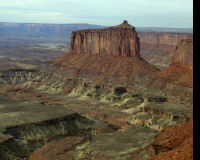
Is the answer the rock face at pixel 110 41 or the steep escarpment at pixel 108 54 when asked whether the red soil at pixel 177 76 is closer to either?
the steep escarpment at pixel 108 54

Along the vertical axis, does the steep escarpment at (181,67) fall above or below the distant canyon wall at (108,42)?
below

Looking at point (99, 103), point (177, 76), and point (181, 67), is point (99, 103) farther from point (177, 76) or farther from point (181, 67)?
point (181, 67)

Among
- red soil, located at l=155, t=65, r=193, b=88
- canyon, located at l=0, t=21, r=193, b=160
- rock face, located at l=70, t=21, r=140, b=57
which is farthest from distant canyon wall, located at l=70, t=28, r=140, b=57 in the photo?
red soil, located at l=155, t=65, r=193, b=88

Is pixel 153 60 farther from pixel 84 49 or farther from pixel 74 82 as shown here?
pixel 74 82

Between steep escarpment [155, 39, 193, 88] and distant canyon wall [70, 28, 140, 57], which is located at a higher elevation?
distant canyon wall [70, 28, 140, 57]

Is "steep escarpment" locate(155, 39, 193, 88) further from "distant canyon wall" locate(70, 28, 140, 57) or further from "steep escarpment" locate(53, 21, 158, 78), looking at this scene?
"distant canyon wall" locate(70, 28, 140, 57)

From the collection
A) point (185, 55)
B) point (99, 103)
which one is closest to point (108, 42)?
point (99, 103)

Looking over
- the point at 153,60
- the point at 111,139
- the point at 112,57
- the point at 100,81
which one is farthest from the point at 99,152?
the point at 153,60

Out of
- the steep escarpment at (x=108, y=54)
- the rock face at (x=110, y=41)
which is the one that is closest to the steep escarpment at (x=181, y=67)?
the steep escarpment at (x=108, y=54)
